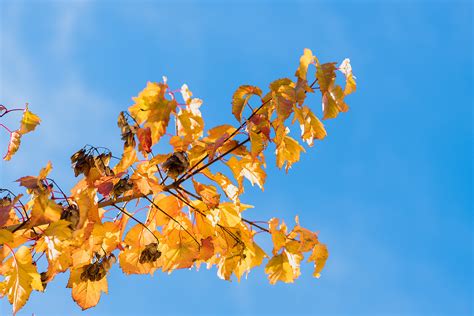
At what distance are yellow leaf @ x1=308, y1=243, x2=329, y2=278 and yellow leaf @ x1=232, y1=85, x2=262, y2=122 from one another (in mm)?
522

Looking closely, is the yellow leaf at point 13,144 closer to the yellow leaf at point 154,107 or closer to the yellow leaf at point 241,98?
the yellow leaf at point 154,107

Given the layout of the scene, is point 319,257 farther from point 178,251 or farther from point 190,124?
point 190,124

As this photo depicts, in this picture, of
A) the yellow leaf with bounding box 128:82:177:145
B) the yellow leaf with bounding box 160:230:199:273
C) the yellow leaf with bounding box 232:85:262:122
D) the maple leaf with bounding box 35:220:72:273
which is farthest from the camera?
the yellow leaf with bounding box 160:230:199:273

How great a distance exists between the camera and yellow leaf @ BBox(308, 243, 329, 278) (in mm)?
1854

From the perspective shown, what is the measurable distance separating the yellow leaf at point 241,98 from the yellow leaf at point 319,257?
522mm

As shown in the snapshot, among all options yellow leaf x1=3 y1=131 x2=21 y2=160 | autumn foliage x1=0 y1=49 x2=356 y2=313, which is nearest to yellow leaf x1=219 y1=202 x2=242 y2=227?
autumn foliage x1=0 y1=49 x2=356 y2=313

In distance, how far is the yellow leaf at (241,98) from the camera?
169 centimetres

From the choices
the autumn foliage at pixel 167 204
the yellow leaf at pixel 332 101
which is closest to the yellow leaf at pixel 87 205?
the autumn foliage at pixel 167 204

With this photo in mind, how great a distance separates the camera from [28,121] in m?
1.91

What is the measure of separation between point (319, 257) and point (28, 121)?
1074 millimetres

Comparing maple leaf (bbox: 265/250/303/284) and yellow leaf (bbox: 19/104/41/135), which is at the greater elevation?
yellow leaf (bbox: 19/104/41/135)

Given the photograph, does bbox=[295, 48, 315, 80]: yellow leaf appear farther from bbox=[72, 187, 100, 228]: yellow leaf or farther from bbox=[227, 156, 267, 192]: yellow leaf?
bbox=[72, 187, 100, 228]: yellow leaf

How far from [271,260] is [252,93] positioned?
547 millimetres

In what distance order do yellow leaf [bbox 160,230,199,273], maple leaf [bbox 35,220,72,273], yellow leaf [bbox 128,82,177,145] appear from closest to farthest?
maple leaf [bbox 35,220,72,273], yellow leaf [bbox 128,82,177,145], yellow leaf [bbox 160,230,199,273]
